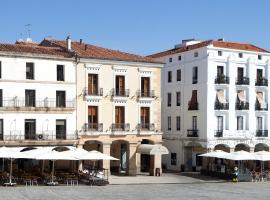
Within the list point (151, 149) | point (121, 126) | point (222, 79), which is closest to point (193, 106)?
point (222, 79)

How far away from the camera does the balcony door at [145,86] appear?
51.9 meters

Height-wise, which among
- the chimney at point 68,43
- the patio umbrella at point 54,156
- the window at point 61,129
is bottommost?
the patio umbrella at point 54,156

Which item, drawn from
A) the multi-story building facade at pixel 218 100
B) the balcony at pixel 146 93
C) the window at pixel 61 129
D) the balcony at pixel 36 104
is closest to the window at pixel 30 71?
the balcony at pixel 36 104

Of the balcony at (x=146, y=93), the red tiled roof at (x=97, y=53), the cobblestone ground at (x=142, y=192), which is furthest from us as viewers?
the balcony at (x=146, y=93)

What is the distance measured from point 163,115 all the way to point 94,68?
15623mm

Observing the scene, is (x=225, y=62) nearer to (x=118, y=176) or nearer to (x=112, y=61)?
(x=112, y=61)

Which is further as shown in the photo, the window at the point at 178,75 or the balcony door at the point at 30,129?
the window at the point at 178,75

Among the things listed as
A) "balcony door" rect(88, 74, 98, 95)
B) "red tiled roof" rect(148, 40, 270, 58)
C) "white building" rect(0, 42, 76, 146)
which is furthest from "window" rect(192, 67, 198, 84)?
"white building" rect(0, 42, 76, 146)

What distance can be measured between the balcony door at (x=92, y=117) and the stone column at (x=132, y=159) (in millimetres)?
4205

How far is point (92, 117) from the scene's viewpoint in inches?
1957

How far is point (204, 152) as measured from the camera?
5619 centimetres

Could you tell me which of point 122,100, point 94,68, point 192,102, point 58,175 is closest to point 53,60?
point 94,68

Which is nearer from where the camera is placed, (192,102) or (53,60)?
(53,60)

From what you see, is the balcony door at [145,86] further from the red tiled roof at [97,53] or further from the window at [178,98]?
the window at [178,98]
